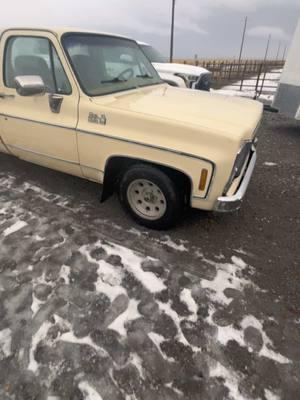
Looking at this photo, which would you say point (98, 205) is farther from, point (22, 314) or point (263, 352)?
point (263, 352)

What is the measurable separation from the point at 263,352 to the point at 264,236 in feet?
5.37

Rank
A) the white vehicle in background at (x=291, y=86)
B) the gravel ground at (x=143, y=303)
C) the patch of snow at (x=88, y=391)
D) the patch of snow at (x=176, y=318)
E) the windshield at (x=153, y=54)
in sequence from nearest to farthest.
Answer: the patch of snow at (x=88, y=391) < the gravel ground at (x=143, y=303) < the patch of snow at (x=176, y=318) < the white vehicle in background at (x=291, y=86) < the windshield at (x=153, y=54)

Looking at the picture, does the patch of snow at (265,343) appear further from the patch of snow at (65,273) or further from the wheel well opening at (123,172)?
the patch of snow at (65,273)

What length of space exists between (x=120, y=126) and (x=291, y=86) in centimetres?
570

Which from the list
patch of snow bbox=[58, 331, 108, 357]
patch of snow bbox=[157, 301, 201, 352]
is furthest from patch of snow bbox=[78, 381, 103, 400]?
patch of snow bbox=[157, 301, 201, 352]

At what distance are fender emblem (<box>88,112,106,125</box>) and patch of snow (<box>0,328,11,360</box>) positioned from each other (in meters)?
2.16

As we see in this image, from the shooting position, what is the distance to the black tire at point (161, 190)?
3141 mm

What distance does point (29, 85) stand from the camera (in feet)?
10.6

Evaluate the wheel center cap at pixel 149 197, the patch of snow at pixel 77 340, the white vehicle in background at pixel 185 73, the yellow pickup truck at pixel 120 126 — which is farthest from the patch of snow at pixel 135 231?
the white vehicle in background at pixel 185 73

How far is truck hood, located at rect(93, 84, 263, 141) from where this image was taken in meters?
2.82

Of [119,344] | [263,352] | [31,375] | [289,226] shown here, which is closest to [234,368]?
[263,352]

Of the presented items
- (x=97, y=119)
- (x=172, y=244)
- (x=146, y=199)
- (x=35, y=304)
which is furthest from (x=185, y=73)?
(x=35, y=304)

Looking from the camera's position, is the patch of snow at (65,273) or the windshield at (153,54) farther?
the windshield at (153,54)

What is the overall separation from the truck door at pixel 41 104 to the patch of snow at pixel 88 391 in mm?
2375
